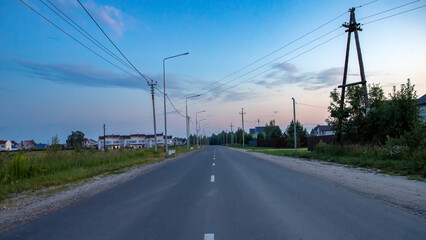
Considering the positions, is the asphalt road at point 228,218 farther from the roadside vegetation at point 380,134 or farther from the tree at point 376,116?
the tree at point 376,116

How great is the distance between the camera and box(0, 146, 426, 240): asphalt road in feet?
17.1

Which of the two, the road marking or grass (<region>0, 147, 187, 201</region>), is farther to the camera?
grass (<region>0, 147, 187, 201</region>)

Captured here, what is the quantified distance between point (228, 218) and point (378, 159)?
1601 centimetres

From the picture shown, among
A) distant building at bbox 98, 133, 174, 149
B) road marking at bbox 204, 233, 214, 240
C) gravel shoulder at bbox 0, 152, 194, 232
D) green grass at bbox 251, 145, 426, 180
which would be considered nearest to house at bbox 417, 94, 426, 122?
green grass at bbox 251, 145, 426, 180

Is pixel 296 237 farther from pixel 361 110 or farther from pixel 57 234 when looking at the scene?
pixel 361 110

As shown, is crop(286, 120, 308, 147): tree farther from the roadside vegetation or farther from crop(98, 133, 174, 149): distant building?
crop(98, 133, 174, 149): distant building

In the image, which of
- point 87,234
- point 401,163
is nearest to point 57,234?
point 87,234

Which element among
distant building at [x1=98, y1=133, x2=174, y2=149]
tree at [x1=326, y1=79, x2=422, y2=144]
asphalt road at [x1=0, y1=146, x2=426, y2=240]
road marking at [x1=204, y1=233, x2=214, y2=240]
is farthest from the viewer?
distant building at [x1=98, y1=133, x2=174, y2=149]

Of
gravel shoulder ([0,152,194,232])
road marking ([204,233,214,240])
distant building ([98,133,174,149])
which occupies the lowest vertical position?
gravel shoulder ([0,152,194,232])

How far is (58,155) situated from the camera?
1986 cm

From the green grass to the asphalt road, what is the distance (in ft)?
22.7

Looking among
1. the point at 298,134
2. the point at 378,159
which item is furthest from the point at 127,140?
the point at 378,159

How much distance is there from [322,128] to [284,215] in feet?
320

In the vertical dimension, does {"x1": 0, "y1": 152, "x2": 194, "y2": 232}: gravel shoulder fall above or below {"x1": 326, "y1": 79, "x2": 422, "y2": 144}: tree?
below
